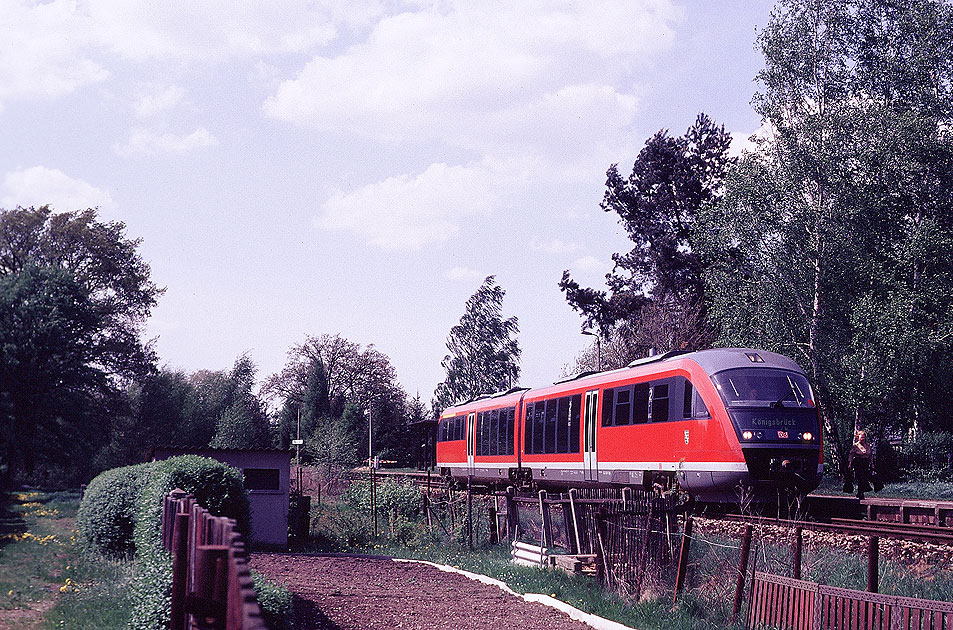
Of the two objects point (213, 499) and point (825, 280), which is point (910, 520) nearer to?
point (213, 499)

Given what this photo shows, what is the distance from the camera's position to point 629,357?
169 ft

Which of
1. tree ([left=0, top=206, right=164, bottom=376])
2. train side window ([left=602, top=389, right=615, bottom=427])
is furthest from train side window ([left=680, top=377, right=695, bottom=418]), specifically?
tree ([left=0, top=206, right=164, bottom=376])

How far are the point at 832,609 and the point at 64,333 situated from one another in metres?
48.0

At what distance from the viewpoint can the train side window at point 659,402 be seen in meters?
20.6

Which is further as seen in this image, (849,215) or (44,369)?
(44,369)

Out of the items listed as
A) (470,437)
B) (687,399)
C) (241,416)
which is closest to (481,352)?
(241,416)

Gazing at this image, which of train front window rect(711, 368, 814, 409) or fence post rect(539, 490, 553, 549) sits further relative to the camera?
train front window rect(711, 368, 814, 409)

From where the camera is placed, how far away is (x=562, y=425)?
26078mm

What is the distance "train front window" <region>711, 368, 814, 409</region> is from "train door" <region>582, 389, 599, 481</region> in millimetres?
4809

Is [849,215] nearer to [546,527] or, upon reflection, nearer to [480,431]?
[480,431]

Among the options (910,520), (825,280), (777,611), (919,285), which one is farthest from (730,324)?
(777,611)

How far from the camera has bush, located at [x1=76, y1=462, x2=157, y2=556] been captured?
20.0 meters

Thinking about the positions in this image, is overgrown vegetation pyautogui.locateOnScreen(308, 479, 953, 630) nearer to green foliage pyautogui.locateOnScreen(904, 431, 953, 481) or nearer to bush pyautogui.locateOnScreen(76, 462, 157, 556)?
bush pyautogui.locateOnScreen(76, 462, 157, 556)

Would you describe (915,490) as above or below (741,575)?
below
